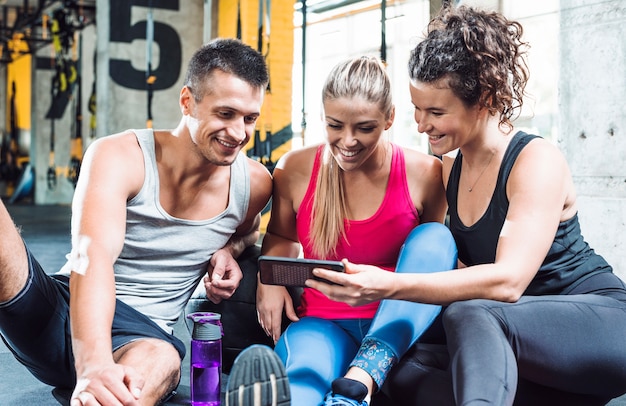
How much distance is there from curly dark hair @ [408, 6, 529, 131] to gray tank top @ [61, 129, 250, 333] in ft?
2.40

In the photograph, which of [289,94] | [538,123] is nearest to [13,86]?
[289,94]

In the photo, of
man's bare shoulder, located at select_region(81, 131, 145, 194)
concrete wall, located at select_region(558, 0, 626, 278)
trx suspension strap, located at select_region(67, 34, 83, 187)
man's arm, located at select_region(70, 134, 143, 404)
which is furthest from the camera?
trx suspension strap, located at select_region(67, 34, 83, 187)

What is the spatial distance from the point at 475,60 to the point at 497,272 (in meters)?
0.55

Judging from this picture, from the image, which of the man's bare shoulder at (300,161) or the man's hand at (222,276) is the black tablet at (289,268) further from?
the man's bare shoulder at (300,161)

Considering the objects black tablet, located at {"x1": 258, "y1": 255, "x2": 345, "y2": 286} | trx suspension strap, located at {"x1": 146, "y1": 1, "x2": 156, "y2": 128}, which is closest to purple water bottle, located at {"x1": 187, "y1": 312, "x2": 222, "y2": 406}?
black tablet, located at {"x1": 258, "y1": 255, "x2": 345, "y2": 286}

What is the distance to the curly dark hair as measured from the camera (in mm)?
1693

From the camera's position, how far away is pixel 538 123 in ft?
27.0

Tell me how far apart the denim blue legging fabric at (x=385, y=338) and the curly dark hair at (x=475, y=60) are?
38cm

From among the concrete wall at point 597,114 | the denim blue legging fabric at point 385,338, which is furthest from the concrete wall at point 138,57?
the denim blue legging fabric at point 385,338

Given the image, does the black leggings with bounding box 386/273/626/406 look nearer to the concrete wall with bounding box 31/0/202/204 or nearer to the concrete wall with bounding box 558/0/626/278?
the concrete wall with bounding box 558/0/626/278

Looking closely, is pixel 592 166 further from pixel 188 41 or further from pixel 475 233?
pixel 188 41

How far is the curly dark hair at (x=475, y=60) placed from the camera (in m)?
1.69

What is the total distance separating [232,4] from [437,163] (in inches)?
229

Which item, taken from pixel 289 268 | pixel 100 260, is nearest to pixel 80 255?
pixel 100 260
